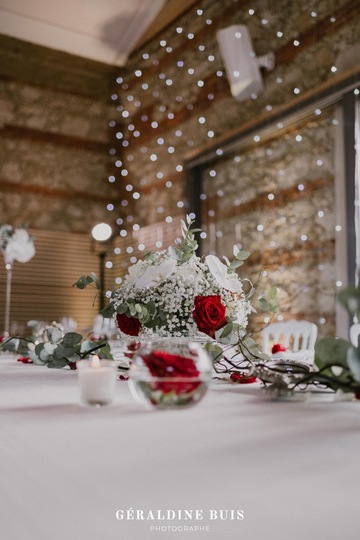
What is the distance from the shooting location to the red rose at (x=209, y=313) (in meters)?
1.33

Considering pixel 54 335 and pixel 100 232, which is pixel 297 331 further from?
pixel 100 232

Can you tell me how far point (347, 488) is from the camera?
0.48 meters

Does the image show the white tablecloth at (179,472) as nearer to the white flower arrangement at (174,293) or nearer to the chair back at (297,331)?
the white flower arrangement at (174,293)

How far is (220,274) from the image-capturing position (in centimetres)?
144

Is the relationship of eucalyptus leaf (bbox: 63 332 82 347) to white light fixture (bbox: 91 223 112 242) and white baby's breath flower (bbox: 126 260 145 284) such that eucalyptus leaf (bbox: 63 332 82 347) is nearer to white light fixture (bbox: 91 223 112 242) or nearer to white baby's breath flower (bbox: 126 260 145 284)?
white baby's breath flower (bbox: 126 260 145 284)

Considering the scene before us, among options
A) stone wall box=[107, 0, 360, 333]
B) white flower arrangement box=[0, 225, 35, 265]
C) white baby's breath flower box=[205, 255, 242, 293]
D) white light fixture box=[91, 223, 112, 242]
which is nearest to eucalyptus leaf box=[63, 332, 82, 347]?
white baby's breath flower box=[205, 255, 242, 293]

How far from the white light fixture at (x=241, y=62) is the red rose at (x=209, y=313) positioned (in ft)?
14.2

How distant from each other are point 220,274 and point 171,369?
67 centimetres

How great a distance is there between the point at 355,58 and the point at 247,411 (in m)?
4.09

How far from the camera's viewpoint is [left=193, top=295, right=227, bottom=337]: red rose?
133 cm

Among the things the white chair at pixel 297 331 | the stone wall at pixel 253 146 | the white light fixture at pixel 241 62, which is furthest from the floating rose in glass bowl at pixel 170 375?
the white light fixture at pixel 241 62

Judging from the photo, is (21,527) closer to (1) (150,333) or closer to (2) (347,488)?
(2) (347,488)

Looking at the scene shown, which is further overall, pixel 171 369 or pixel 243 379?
pixel 243 379

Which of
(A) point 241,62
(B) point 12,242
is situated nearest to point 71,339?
(B) point 12,242
